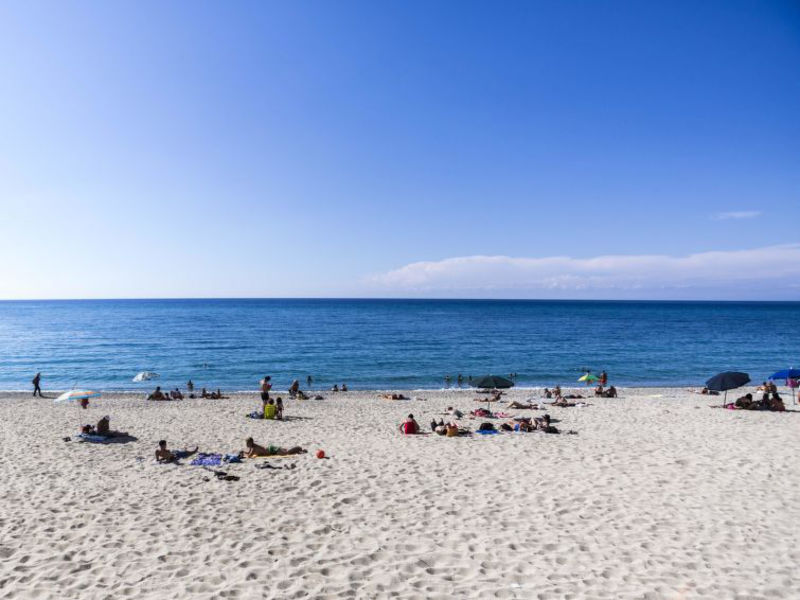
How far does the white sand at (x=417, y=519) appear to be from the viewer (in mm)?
6910

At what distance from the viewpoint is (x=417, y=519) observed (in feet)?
30.0

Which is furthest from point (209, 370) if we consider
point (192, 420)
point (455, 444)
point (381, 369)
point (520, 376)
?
point (455, 444)

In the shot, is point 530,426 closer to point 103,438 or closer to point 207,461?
point 207,461

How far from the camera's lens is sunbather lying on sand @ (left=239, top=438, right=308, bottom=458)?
1364cm

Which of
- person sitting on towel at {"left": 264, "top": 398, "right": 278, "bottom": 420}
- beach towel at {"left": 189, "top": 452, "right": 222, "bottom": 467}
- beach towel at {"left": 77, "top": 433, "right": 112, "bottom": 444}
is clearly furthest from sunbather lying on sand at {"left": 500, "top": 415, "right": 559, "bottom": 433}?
beach towel at {"left": 77, "top": 433, "right": 112, "bottom": 444}

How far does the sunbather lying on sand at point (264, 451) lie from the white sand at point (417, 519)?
81 centimetres

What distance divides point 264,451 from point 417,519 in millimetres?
6448

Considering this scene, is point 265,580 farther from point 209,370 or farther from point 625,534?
point 209,370

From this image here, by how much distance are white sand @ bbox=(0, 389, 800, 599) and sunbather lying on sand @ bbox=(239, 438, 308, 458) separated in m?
0.81

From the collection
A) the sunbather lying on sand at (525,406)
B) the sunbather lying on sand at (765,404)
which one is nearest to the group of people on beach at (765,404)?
the sunbather lying on sand at (765,404)

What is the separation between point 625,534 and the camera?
8477mm

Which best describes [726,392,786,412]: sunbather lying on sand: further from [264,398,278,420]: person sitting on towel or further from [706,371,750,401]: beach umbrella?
[264,398,278,420]: person sitting on towel

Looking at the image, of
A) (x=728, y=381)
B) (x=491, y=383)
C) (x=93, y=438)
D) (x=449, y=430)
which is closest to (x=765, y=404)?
(x=728, y=381)

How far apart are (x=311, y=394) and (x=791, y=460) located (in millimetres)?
23992
